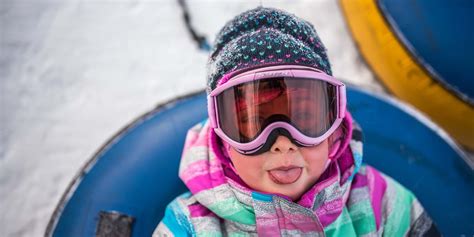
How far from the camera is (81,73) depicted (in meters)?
2.43

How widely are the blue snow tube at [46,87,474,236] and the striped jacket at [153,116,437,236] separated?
0.14m

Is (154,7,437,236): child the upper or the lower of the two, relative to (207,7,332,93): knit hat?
lower

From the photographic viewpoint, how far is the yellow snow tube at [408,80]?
6.19 ft

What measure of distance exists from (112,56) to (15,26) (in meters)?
0.55

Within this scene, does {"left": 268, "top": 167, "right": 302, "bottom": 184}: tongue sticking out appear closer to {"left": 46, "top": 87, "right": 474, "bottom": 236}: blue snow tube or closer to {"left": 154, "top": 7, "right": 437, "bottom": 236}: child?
{"left": 154, "top": 7, "right": 437, "bottom": 236}: child

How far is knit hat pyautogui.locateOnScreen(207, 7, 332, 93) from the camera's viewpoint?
1.16 m

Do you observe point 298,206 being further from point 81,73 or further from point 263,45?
point 81,73

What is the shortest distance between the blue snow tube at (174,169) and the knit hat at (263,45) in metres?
0.41

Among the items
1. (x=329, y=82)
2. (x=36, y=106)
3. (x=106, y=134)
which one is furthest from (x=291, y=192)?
(x=36, y=106)

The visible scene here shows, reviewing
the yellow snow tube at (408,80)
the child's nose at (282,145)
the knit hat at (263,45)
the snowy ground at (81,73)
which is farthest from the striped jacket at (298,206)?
the snowy ground at (81,73)

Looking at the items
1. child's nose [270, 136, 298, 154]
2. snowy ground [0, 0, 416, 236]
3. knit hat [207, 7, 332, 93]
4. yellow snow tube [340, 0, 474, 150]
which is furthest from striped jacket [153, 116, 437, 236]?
snowy ground [0, 0, 416, 236]

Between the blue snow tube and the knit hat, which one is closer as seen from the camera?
the knit hat

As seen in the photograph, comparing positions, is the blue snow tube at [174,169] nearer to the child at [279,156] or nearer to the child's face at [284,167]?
the child at [279,156]

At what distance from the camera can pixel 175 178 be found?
5.02 feet
